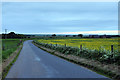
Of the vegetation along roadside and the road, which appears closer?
the road

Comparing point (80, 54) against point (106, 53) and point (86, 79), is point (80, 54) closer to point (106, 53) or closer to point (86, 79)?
point (106, 53)

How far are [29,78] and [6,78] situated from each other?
1291mm

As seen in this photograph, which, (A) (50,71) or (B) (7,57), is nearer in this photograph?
(A) (50,71)

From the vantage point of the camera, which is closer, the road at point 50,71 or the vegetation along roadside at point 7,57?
the road at point 50,71

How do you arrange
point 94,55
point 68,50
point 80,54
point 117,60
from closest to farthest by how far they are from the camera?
1. point 117,60
2. point 94,55
3. point 80,54
4. point 68,50

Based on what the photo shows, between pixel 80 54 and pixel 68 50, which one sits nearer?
pixel 80 54

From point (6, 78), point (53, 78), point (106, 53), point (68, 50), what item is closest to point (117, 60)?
point (106, 53)

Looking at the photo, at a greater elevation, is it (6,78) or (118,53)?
(118,53)

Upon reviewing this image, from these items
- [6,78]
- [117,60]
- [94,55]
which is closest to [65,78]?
[6,78]

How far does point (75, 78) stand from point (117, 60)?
15.9 feet

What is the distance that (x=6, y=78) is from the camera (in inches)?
350

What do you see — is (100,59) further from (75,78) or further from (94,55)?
(75,78)

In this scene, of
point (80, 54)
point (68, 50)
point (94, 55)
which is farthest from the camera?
point (68, 50)

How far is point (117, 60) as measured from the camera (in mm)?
12031
